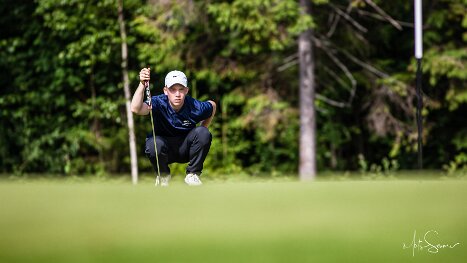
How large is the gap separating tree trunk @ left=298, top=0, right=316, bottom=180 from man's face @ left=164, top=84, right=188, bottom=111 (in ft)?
36.5

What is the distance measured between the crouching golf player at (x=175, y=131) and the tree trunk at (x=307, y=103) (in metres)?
10.9

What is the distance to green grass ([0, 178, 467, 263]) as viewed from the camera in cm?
360

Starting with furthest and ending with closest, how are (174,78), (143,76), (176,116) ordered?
(176,116) → (143,76) → (174,78)

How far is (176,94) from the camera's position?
5.23 m

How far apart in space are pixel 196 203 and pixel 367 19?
581 inches

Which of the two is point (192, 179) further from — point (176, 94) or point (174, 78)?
point (174, 78)

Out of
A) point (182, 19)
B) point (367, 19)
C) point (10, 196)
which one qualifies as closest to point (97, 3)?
point (182, 19)

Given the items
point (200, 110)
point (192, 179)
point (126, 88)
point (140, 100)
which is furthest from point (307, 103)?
point (140, 100)

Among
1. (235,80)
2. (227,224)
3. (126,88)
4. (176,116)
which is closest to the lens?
(227,224)

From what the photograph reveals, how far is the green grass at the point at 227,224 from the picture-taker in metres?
3.60

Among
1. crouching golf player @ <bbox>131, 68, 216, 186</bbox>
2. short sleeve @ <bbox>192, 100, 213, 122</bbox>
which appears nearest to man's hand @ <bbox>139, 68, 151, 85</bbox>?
crouching golf player @ <bbox>131, 68, 216, 186</bbox>

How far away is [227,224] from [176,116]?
1600 mm

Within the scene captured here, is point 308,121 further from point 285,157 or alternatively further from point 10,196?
point 10,196

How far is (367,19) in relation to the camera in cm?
1853
